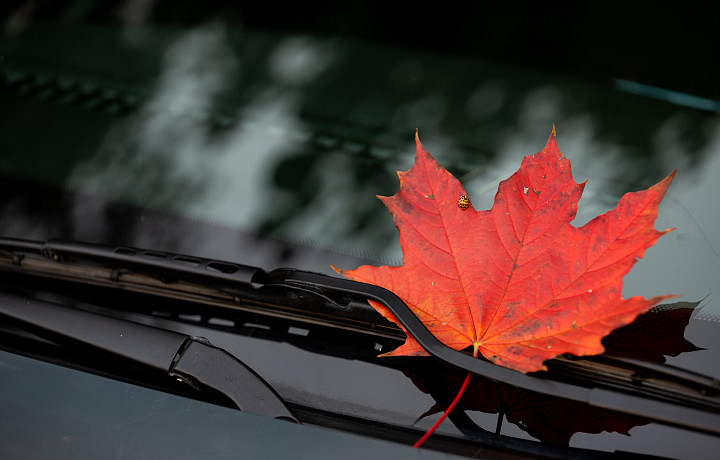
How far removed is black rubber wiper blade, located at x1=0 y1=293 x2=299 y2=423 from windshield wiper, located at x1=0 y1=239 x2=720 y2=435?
9 cm

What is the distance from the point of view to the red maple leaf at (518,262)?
792 millimetres

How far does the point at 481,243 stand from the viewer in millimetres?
880

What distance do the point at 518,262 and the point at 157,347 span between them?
0.56 metres

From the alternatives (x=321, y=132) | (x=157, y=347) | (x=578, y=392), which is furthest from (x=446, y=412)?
(x=321, y=132)

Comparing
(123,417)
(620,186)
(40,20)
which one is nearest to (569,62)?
(620,186)

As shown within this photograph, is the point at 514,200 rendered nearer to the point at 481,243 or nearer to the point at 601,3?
the point at 481,243

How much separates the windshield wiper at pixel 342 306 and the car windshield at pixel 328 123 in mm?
123

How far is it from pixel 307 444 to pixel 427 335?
0.22 metres

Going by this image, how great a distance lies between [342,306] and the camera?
89 cm

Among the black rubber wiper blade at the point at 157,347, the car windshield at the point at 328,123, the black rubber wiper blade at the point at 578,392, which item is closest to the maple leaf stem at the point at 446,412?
the black rubber wiper blade at the point at 578,392

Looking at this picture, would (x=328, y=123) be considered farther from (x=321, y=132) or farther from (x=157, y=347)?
(x=157, y=347)

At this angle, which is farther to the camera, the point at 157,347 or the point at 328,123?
the point at 328,123

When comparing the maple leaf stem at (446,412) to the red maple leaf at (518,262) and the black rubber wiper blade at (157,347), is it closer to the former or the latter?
the red maple leaf at (518,262)

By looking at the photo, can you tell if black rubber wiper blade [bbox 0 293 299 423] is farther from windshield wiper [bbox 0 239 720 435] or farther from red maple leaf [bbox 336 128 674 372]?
red maple leaf [bbox 336 128 674 372]
